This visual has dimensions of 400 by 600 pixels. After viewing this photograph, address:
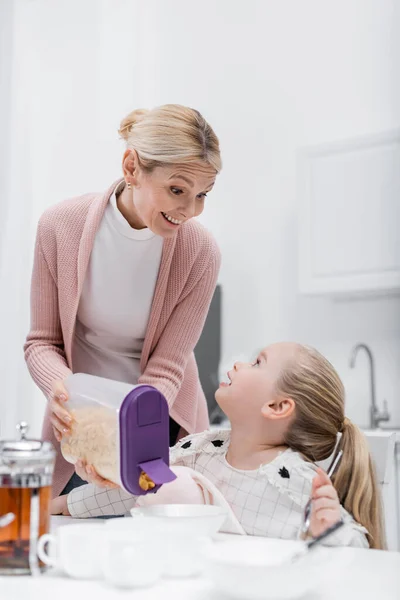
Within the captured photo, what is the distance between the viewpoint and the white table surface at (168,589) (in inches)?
25.5

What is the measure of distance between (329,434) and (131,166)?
606mm

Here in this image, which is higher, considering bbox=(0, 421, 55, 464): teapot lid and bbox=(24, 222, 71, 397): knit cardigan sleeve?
bbox=(24, 222, 71, 397): knit cardigan sleeve

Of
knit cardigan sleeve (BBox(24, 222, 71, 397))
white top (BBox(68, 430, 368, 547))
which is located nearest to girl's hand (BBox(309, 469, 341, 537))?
white top (BBox(68, 430, 368, 547))

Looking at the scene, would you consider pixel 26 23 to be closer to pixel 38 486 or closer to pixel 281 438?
pixel 281 438

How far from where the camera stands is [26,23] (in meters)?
2.29

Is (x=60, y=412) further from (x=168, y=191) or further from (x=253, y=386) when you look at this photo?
(x=168, y=191)

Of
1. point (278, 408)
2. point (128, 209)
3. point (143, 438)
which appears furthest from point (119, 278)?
point (143, 438)

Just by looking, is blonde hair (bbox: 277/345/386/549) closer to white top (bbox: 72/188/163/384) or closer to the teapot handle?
white top (bbox: 72/188/163/384)

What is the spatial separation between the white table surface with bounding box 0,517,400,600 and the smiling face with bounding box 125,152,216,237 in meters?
0.72

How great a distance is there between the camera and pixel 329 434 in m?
1.18

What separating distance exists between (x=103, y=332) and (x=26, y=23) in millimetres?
1361

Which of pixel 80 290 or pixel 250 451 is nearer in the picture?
pixel 250 451

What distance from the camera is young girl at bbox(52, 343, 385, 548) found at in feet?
3.57

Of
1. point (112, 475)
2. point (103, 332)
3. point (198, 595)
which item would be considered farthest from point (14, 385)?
point (198, 595)
